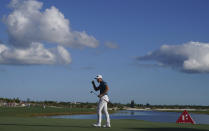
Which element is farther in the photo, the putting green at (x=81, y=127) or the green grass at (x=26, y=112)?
the green grass at (x=26, y=112)

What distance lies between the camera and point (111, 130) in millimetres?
16125

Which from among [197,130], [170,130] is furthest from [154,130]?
[197,130]

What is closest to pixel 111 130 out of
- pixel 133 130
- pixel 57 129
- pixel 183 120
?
pixel 133 130

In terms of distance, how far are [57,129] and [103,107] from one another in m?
2.42

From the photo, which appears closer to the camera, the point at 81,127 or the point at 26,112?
the point at 81,127

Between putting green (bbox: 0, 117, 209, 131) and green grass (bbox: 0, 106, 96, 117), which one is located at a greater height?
green grass (bbox: 0, 106, 96, 117)

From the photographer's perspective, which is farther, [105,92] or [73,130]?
[105,92]

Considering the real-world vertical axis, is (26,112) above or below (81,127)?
above

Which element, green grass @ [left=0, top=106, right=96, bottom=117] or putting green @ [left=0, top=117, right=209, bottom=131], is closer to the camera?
putting green @ [left=0, top=117, right=209, bottom=131]

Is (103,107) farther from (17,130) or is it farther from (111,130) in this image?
(17,130)

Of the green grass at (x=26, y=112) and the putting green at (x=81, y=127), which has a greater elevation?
the green grass at (x=26, y=112)

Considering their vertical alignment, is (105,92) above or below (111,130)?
above

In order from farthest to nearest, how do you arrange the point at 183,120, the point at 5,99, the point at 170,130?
the point at 5,99 → the point at 183,120 → the point at 170,130

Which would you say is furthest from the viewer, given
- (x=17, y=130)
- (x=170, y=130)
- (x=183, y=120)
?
(x=183, y=120)
